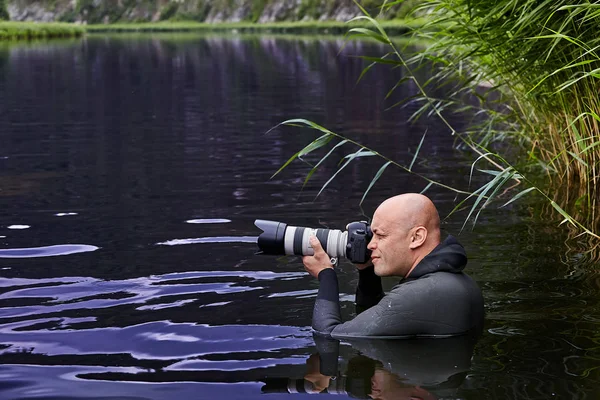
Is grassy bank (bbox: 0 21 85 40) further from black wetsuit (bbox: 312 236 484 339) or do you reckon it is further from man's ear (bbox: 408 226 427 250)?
man's ear (bbox: 408 226 427 250)

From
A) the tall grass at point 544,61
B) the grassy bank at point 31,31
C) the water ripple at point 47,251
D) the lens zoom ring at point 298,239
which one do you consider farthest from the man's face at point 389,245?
the grassy bank at point 31,31

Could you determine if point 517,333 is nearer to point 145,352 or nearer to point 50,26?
point 145,352

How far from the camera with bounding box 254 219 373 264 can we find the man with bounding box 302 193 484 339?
2.4 inches

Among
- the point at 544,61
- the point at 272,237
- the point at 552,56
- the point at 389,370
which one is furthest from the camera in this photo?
the point at 552,56

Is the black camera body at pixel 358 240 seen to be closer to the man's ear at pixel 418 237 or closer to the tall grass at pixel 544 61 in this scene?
the man's ear at pixel 418 237

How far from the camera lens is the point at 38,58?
159 ft

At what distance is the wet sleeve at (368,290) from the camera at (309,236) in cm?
63

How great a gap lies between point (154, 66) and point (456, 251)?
4019cm

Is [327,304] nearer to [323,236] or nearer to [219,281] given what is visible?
[323,236]

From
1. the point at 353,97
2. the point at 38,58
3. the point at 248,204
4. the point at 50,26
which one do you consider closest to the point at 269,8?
the point at 50,26

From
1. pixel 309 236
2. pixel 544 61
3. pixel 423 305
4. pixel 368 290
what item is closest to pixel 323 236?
pixel 309 236

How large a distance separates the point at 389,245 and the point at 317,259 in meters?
0.47

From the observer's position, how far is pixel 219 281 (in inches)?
311

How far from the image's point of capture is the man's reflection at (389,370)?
17.7 feet
